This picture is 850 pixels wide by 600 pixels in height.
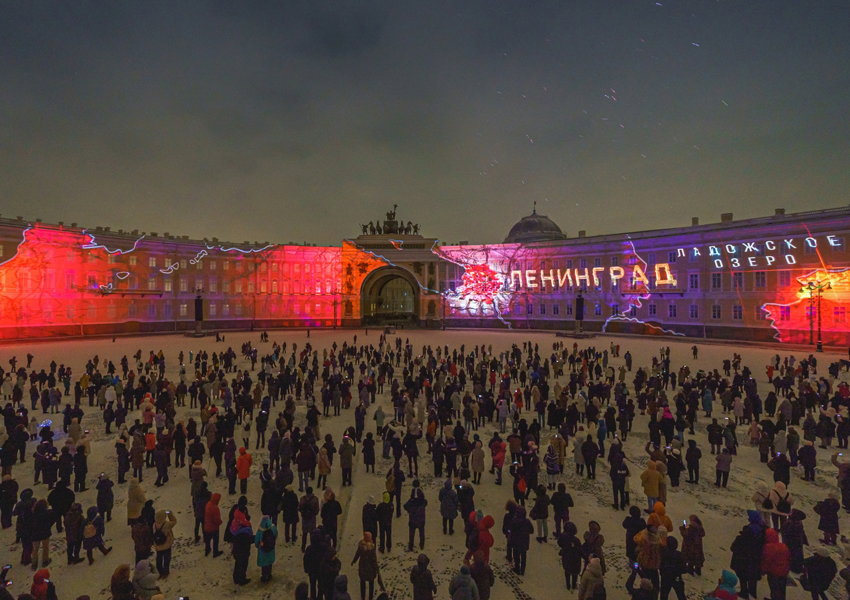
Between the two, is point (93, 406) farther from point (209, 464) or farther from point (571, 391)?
point (571, 391)

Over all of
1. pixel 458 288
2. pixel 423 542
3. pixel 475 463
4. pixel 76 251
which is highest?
pixel 76 251

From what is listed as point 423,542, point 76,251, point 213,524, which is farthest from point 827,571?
point 76,251

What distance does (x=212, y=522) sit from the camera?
738 cm

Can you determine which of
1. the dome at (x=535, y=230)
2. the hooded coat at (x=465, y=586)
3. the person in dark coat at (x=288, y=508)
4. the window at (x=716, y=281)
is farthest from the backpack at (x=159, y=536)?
the dome at (x=535, y=230)

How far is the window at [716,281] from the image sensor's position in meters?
40.6

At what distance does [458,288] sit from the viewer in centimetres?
5812

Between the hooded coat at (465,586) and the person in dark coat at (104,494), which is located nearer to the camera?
the hooded coat at (465,586)

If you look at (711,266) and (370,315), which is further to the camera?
(370,315)

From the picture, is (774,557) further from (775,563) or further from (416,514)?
(416,514)

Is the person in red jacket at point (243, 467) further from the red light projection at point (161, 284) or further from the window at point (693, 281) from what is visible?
the window at point (693, 281)

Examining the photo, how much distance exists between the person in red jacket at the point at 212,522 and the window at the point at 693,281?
47383mm

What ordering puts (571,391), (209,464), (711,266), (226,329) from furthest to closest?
(226,329), (711,266), (571,391), (209,464)

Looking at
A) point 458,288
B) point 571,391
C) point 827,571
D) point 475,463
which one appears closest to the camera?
point 827,571

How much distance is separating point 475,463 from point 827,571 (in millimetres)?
6218
